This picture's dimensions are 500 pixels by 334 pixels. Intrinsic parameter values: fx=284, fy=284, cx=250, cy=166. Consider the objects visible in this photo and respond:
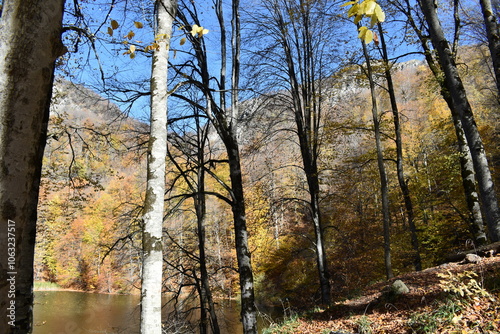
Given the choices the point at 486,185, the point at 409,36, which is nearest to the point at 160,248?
the point at 486,185

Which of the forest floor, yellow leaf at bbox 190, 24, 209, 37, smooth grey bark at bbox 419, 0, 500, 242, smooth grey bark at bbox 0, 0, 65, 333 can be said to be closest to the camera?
smooth grey bark at bbox 0, 0, 65, 333

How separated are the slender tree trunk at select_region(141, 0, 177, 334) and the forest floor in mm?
2454

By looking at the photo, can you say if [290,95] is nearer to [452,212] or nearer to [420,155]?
[452,212]

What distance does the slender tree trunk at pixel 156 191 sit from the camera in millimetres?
2486

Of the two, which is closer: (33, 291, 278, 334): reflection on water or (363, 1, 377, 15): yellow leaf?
(363, 1, 377, 15): yellow leaf

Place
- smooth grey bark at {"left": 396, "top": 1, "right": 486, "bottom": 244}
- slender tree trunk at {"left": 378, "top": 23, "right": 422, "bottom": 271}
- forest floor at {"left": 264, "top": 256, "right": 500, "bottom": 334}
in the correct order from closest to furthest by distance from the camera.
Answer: forest floor at {"left": 264, "top": 256, "right": 500, "bottom": 334} → smooth grey bark at {"left": 396, "top": 1, "right": 486, "bottom": 244} → slender tree trunk at {"left": 378, "top": 23, "right": 422, "bottom": 271}

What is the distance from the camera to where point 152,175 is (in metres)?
2.85

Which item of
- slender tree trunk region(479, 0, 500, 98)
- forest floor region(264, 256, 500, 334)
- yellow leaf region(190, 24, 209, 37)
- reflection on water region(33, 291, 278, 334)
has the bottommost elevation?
reflection on water region(33, 291, 278, 334)

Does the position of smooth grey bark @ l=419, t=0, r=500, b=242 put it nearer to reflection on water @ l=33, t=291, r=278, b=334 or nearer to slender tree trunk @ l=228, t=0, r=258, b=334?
slender tree trunk @ l=228, t=0, r=258, b=334

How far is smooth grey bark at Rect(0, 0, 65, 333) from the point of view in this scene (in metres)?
1.16

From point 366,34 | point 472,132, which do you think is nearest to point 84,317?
point 472,132

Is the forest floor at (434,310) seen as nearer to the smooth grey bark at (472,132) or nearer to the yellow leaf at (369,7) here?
the smooth grey bark at (472,132)

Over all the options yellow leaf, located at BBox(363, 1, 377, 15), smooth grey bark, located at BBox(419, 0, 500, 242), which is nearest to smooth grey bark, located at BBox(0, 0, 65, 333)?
yellow leaf, located at BBox(363, 1, 377, 15)

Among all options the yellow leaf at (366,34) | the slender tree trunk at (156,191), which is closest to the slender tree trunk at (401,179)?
the slender tree trunk at (156,191)
